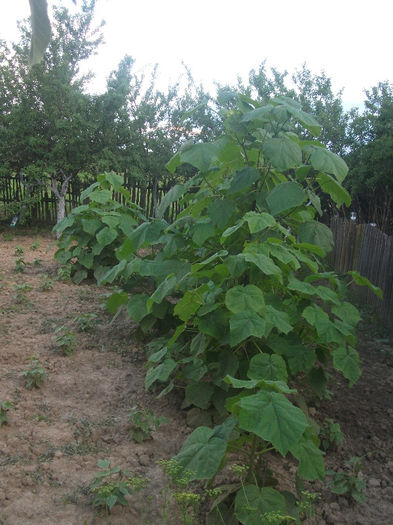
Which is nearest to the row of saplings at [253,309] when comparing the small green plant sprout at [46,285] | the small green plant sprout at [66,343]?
the small green plant sprout at [66,343]

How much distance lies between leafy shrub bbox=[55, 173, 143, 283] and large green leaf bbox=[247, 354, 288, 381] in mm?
3502

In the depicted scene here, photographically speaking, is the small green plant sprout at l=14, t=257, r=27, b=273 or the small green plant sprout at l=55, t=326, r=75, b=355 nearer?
the small green plant sprout at l=55, t=326, r=75, b=355

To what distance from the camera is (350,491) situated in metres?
2.65

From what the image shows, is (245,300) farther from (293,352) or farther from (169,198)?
(169,198)

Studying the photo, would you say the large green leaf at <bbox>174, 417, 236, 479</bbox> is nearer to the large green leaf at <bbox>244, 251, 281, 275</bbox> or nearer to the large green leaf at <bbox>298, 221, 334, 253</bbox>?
the large green leaf at <bbox>244, 251, 281, 275</bbox>

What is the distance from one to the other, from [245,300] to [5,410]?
170cm

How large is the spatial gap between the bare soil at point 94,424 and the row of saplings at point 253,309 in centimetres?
18

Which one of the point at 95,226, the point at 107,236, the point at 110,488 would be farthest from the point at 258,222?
the point at 95,226

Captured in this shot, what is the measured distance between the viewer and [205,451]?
2.07 metres

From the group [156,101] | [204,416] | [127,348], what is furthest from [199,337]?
[156,101]

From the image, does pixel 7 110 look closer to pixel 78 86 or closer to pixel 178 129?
pixel 78 86

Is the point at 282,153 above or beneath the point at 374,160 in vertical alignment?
beneath

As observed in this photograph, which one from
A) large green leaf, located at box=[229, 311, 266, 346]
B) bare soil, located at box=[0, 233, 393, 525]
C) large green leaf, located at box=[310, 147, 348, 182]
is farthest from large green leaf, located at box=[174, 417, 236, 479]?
large green leaf, located at box=[310, 147, 348, 182]

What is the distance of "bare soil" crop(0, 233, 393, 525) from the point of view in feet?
7.96
